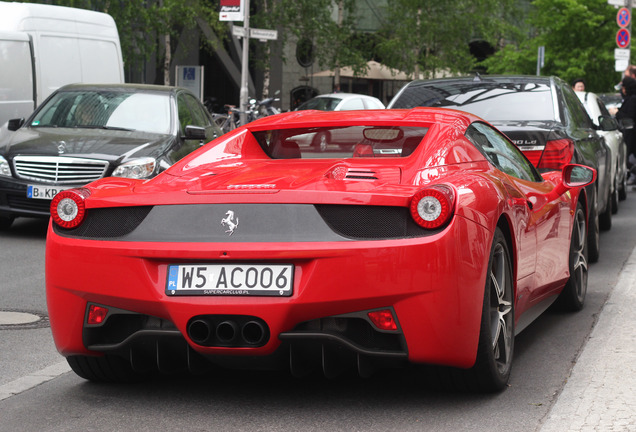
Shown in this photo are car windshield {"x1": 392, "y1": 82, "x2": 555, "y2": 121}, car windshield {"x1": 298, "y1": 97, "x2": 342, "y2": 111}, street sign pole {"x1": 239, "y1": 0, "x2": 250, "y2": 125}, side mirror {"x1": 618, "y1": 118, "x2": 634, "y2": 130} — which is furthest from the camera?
car windshield {"x1": 298, "y1": 97, "x2": 342, "y2": 111}

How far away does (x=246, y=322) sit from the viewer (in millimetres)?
4453

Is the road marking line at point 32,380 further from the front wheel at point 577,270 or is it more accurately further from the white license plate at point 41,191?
the white license plate at point 41,191

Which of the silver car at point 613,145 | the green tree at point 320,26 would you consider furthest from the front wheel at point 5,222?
the green tree at point 320,26

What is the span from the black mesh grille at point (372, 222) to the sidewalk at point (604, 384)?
0.92m

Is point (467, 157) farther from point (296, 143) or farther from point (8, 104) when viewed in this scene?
point (8, 104)

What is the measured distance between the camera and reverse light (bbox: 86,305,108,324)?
15.5ft

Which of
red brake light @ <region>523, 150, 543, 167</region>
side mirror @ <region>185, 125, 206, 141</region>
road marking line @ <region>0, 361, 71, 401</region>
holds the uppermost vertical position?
red brake light @ <region>523, 150, 543, 167</region>

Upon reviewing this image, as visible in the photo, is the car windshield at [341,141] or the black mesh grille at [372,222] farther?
the car windshield at [341,141]

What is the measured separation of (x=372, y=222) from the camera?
4.48 metres

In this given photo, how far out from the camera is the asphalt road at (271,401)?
455 centimetres

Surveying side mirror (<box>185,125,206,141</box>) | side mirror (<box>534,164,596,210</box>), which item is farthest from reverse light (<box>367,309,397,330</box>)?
side mirror (<box>185,125,206,141</box>)

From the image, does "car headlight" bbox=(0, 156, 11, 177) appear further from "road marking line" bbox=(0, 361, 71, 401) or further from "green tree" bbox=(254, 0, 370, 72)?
"green tree" bbox=(254, 0, 370, 72)

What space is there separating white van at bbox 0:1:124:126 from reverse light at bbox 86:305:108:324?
36.3ft

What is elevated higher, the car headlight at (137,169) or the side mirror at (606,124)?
the side mirror at (606,124)
